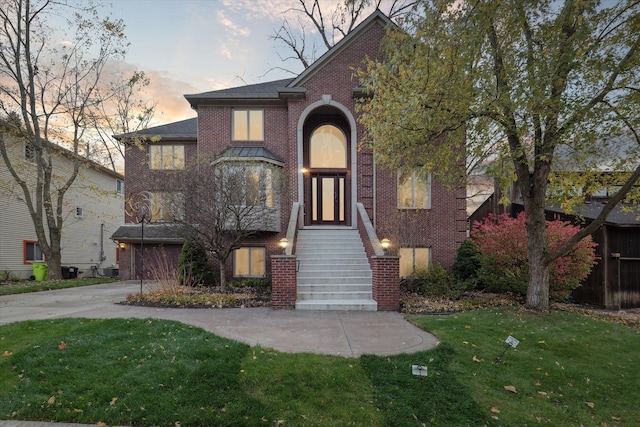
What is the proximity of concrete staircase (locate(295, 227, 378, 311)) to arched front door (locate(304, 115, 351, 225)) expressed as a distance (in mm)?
1931

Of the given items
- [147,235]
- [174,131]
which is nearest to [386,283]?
[147,235]

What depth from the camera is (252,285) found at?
11.6 meters

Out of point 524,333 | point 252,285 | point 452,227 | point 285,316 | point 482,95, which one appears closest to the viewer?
point 524,333

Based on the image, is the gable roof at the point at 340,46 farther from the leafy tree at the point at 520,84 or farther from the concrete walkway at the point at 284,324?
the concrete walkway at the point at 284,324

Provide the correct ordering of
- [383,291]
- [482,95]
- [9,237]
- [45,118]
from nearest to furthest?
1. [482,95]
2. [383,291]
3. [45,118]
4. [9,237]

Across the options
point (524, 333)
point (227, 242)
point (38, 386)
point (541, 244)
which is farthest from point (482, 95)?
point (227, 242)

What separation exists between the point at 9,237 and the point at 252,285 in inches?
572

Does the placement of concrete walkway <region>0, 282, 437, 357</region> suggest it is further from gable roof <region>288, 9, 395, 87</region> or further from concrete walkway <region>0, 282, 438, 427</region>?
gable roof <region>288, 9, 395, 87</region>

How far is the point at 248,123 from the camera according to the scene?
43.8ft

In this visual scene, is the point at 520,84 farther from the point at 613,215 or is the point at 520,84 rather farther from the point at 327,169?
the point at 613,215

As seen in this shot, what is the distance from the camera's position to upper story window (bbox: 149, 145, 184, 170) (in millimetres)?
16500

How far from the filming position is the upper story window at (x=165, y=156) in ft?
54.1

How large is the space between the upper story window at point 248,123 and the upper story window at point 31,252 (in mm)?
13658

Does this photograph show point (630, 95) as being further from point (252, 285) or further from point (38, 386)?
point (252, 285)
